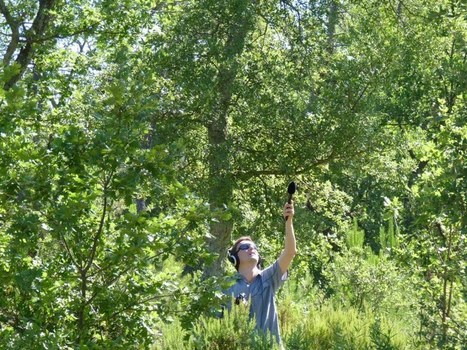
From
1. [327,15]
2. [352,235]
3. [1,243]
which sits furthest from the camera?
[352,235]

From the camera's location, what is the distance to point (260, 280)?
712cm

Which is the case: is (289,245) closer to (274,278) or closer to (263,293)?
(274,278)

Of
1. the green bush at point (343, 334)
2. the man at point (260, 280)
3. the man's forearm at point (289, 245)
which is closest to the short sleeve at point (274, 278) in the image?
the man at point (260, 280)

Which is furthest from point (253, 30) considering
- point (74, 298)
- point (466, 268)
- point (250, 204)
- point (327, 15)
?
point (74, 298)

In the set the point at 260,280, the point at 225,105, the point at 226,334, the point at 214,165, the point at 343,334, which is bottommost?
the point at 226,334

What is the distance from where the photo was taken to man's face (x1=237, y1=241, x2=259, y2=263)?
722cm

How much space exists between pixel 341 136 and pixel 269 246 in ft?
6.63

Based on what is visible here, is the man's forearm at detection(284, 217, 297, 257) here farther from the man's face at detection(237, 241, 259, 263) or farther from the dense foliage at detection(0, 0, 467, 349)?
the dense foliage at detection(0, 0, 467, 349)

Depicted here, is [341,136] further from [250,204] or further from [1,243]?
[1,243]

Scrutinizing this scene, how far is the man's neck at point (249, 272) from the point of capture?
23.5ft

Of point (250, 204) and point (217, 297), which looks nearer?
point (217, 297)

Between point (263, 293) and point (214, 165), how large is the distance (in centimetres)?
723

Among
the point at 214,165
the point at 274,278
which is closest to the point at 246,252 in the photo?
the point at 274,278

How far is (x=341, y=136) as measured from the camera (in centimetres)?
1407
